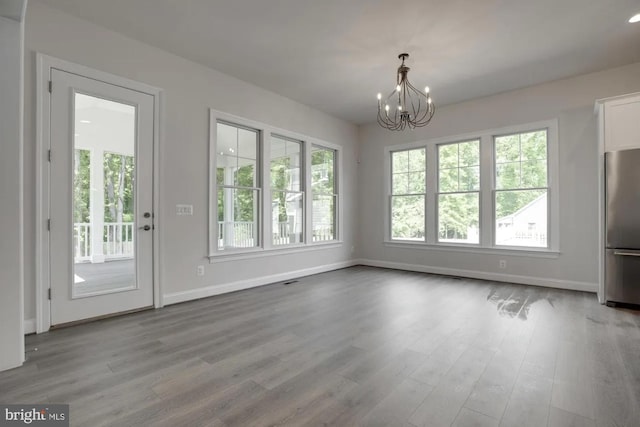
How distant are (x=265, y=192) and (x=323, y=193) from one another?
1536 millimetres

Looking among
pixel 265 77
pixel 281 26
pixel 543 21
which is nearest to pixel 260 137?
pixel 265 77

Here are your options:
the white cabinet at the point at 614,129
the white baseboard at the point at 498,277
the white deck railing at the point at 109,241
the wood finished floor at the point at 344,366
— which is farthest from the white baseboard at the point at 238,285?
the white cabinet at the point at 614,129

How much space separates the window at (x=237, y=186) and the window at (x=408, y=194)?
9.73 feet

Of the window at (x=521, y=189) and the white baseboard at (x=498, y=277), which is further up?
the window at (x=521, y=189)

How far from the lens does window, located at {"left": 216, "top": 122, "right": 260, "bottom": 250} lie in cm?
440

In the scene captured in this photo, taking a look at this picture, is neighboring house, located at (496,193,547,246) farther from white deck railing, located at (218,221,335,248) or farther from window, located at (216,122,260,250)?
window, located at (216,122,260,250)

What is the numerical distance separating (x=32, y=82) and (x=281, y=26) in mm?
2383

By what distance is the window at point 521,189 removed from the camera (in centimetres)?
484

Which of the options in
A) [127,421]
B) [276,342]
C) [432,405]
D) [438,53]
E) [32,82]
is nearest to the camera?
[127,421]

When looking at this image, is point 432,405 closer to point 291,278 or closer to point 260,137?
point 291,278

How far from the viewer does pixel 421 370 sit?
2.17 metres

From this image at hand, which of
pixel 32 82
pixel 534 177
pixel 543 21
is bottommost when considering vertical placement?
pixel 534 177

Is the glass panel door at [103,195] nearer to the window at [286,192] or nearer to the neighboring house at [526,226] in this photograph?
the window at [286,192]

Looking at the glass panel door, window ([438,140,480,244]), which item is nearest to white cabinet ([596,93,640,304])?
window ([438,140,480,244])
